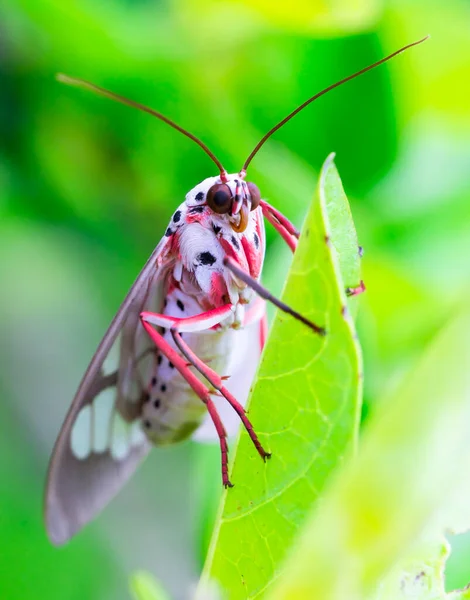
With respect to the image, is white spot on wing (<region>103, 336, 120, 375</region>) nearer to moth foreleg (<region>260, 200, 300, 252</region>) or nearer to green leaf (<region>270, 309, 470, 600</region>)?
moth foreleg (<region>260, 200, 300, 252</region>)

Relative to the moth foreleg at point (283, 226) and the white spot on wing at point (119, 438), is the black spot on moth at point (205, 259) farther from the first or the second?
the white spot on wing at point (119, 438)

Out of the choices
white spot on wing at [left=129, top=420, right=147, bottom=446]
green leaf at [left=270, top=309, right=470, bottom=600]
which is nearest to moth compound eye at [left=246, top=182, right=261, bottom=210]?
white spot on wing at [left=129, top=420, right=147, bottom=446]

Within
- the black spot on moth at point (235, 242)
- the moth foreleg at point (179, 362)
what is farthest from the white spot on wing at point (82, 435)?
the black spot on moth at point (235, 242)

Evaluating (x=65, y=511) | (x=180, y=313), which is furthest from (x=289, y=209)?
(x=65, y=511)

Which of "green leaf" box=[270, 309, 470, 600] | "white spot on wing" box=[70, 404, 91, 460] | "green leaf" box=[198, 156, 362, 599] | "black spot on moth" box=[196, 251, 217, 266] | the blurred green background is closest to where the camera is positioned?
"green leaf" box=[270, 309, 470, 600]

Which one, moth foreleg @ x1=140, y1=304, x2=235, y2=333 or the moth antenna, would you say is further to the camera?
moth foreleg @ x1=140, y1=304, x2=235, y2=333

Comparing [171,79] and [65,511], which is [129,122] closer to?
[171,79]

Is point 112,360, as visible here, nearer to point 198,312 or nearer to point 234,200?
point 198,312

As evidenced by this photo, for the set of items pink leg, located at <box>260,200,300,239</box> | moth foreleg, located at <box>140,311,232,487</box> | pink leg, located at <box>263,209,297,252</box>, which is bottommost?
moth foreleg, located at <box>140,311,232,487</box>
